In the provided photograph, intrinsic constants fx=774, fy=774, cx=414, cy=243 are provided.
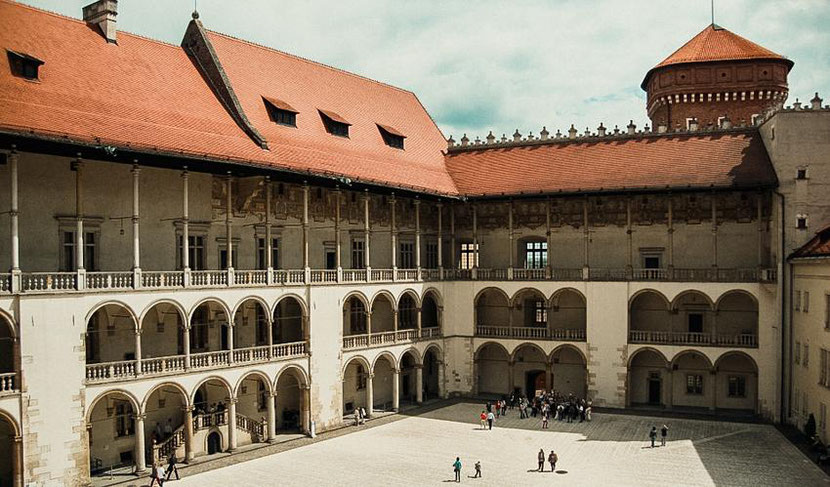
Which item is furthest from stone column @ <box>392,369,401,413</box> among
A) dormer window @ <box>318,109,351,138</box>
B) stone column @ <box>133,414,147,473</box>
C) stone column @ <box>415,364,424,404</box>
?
stone column @ <box>133,414,147,473</box>

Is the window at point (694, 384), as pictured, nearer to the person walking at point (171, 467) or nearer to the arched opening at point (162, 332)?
the arched opening at point (162, 332)

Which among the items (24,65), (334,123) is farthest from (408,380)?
(24,65)

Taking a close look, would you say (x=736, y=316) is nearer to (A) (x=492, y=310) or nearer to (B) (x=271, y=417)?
(A) (x=492, y=310)


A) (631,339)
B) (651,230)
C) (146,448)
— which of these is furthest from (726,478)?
(146,448)

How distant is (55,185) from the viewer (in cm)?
2797

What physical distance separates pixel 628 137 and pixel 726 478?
73.8 feet

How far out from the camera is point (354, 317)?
41.6 m

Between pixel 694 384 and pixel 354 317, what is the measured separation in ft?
61.8

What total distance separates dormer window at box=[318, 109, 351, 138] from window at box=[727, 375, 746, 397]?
24615 mm

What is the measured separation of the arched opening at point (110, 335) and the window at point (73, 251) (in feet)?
5.78

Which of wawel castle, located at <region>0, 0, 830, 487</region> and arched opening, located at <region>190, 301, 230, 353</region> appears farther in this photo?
arched opening, located at <region>190, 301, 230, 353</region>

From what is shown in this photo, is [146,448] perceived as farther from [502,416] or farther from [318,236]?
[502,416]

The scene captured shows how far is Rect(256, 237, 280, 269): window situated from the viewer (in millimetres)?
35750

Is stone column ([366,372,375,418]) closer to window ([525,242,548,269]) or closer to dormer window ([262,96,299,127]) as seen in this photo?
window ([525,242,548,269])
